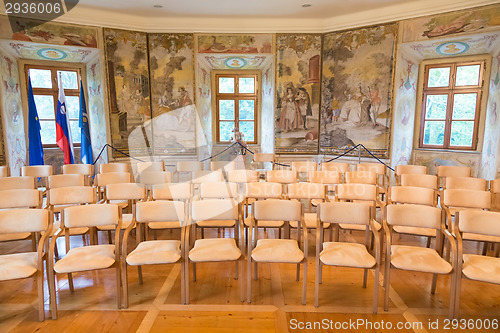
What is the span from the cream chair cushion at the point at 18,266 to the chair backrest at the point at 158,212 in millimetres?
1012

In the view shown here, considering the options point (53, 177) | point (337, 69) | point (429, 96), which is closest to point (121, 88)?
point (53, 177)

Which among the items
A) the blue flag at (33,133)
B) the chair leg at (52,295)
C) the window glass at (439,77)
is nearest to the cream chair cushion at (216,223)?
the chair leg at (52,295)

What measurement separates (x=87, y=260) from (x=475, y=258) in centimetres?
377

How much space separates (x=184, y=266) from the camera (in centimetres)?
311

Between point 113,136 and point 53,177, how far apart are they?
344 cm

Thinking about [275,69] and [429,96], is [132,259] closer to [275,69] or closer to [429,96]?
[275,69]

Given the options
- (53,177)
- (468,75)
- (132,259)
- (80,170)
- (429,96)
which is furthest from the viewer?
(429,96)

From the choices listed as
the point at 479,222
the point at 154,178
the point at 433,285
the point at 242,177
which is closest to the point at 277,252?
the point at 433,285

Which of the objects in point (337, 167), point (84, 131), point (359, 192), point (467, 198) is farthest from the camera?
point (84, 131)

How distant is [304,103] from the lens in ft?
28.8

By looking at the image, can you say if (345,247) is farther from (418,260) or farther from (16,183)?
(16,183)

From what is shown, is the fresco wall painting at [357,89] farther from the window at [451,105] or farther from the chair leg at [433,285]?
the chair leg at [433,285]

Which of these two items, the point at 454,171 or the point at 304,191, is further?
the point at 454,171

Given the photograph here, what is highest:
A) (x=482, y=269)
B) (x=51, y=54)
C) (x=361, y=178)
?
(x=51, y=54)
